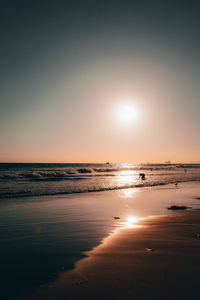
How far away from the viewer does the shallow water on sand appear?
163 inches

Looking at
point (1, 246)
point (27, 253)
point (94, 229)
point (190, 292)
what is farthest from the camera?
point (94, 229)

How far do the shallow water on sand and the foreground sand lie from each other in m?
0.41

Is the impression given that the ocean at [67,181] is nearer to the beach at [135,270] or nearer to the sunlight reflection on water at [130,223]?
the sunlight reflection on water at [130,223]

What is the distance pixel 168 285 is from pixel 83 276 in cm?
158

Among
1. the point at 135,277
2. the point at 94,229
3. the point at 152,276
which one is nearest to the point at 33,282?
the point at 135,277

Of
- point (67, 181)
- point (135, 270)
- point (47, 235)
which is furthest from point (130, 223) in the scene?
point (67, 181)

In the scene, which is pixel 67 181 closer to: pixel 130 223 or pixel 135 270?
pixel 130 223

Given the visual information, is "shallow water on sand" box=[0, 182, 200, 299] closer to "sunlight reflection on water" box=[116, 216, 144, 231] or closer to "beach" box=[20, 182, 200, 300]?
"sunlight reflection on water" box=[116, 216, 144, 231]

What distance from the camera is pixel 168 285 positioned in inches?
142

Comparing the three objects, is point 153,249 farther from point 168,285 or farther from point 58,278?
point 58,278

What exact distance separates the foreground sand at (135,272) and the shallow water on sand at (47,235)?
16.2 inches

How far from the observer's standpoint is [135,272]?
409 centimetres

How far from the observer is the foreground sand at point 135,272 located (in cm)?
342

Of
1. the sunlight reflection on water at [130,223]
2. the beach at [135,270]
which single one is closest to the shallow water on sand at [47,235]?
the sunlight reflection on water at [130,223]
